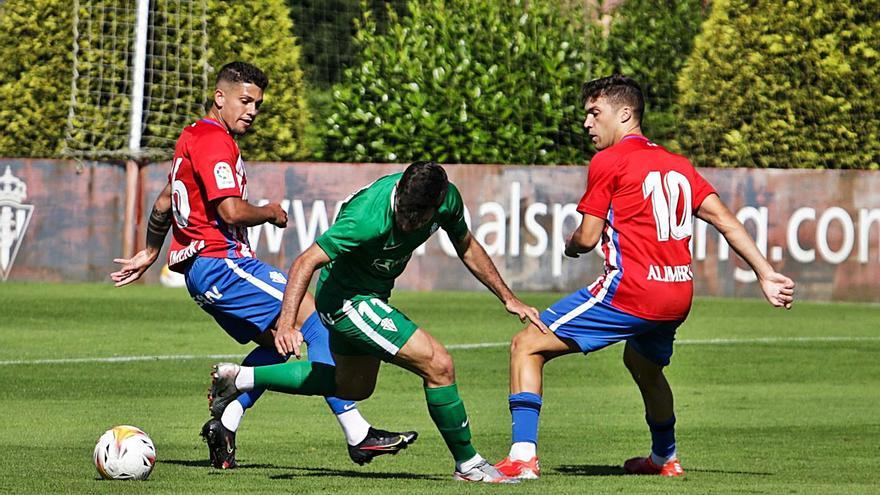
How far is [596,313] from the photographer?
733 cm

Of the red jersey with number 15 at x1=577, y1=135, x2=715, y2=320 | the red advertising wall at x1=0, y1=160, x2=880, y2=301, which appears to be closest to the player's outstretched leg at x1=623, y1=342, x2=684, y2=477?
the red jersey with number 15 at x1=577, y1=135, x2=715, y2=320

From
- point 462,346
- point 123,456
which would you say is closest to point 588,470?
point 123,456

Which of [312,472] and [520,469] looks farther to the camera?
[312,472]

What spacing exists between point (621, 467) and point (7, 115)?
53.9ft

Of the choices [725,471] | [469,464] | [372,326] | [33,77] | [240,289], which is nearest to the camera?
[372,326]

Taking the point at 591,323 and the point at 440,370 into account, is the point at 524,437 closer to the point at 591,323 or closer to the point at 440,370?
the point at 440,370

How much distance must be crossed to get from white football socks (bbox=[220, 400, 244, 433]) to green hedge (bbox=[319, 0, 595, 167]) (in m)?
13.0

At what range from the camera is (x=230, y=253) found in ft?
26.6

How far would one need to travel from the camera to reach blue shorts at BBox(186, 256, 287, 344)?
7.99 m

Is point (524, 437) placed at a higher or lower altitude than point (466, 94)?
lower

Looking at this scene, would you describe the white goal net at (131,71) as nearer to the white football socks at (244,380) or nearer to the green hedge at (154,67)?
the green hedge at (154,67)

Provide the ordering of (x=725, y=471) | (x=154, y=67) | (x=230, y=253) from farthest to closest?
(x=154, y=67) < (x=230, y=253) < (x=725, y=471)

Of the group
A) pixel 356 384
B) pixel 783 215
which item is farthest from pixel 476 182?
pixel 356 384

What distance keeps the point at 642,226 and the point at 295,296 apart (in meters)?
1.63
